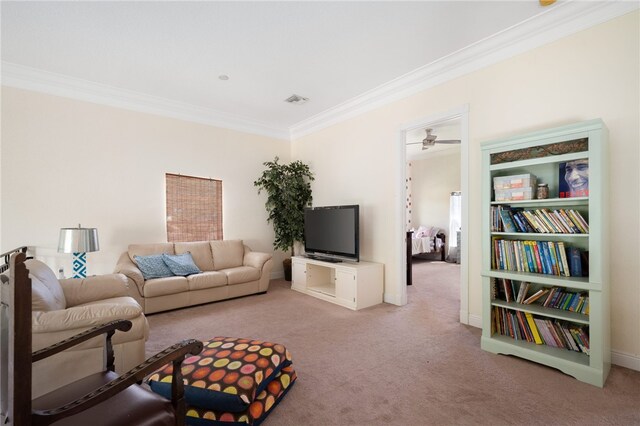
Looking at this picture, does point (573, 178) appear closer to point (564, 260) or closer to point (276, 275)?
point (564, 260)

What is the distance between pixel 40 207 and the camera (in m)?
3.71

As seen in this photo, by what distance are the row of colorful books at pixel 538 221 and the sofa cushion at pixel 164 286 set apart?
11.8 feet

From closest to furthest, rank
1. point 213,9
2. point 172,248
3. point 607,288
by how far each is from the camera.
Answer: point 607,288, point 213,9, point 172,248

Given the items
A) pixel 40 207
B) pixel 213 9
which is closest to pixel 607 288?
pixel 213 9

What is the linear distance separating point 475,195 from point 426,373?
1851mm

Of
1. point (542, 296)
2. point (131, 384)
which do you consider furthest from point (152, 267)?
point (542, 296)

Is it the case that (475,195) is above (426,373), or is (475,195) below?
above

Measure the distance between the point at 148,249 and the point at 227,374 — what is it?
305 centimetres

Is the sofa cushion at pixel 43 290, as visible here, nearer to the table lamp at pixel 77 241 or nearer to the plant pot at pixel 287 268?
the table lamp at pixel 77 241

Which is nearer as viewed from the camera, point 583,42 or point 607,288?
point 607,288

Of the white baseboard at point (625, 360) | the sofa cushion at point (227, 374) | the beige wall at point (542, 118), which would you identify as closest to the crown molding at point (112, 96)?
the beige wall at point (542, 118)

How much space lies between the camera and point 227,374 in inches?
71.7

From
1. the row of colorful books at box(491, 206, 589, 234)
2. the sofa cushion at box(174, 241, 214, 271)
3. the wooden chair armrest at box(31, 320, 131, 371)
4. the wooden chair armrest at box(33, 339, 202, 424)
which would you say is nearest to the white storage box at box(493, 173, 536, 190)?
the row of colorful books at box(491, 206, 589, 234)

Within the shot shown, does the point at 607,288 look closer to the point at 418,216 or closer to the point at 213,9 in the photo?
the point at 213,9
